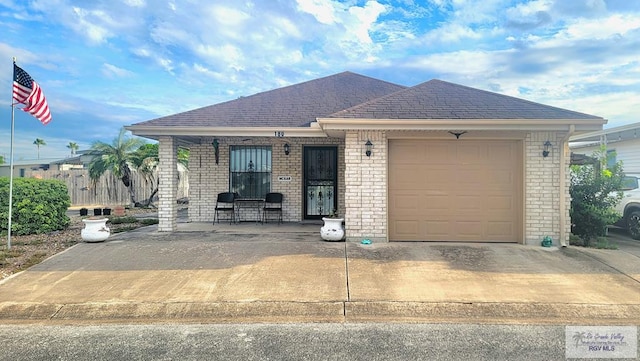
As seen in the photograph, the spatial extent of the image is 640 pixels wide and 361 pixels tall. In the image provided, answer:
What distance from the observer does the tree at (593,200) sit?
7.29 metres

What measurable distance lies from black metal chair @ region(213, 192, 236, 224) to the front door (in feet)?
6.91

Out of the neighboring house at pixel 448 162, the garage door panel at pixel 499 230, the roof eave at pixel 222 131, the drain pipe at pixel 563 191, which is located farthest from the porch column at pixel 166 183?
the drain pipe at pixel 563 191

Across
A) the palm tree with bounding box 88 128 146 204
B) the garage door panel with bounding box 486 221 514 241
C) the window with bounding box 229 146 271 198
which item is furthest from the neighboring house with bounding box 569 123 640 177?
the palm tree with bounding box 88 128 146 204

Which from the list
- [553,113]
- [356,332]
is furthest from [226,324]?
[553,113]

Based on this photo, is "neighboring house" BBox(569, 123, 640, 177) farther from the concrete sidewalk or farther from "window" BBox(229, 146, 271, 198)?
"window" BBox(229, 146, 271, 198)

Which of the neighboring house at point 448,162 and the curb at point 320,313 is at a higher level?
the neighboring house at point 448,162

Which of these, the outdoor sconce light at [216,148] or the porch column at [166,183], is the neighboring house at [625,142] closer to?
the outdoor sconce light at [216,148]

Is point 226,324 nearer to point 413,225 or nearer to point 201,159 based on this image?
point 413,225

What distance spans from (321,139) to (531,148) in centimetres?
524

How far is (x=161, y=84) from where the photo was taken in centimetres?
1323

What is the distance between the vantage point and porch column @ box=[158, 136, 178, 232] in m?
Answer: 8.40

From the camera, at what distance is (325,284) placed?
4.88 meters

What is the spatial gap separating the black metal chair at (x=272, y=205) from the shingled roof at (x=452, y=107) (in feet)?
12.2

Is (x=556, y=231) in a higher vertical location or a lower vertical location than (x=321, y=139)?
lower
